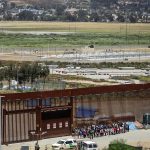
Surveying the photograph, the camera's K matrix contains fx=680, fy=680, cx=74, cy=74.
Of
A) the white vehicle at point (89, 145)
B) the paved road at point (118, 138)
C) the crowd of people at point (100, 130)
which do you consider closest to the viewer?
the white vehicle at point (89, 145)

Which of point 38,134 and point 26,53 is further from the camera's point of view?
point 26,53

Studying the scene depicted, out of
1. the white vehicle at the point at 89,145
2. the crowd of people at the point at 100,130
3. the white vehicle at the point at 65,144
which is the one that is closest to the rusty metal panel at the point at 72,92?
the crowd of people at the point at 100,130

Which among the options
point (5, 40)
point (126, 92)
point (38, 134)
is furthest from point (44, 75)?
point (5, 40)

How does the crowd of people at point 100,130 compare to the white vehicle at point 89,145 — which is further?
the crowd of people at point 100,130

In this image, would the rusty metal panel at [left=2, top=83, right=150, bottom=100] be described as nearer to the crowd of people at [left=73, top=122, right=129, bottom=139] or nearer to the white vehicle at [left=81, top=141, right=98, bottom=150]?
the crowd of people at [left=73, top=122, right=129, bottom=139]

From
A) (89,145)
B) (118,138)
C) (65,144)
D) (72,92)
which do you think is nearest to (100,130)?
(118,138)

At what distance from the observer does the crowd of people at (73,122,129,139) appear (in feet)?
93.6

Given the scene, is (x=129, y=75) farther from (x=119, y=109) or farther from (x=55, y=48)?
(x=55, y=48)

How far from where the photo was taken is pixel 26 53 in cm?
8319

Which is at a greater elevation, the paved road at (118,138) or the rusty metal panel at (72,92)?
the rusty metal panel at (72,92)

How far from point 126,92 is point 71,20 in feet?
529

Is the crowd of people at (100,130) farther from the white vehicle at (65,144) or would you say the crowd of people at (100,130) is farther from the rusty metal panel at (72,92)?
the white vehicle at (65,144)

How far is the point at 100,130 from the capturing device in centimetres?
2903

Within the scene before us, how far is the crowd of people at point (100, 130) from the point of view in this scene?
2853 centimetres
